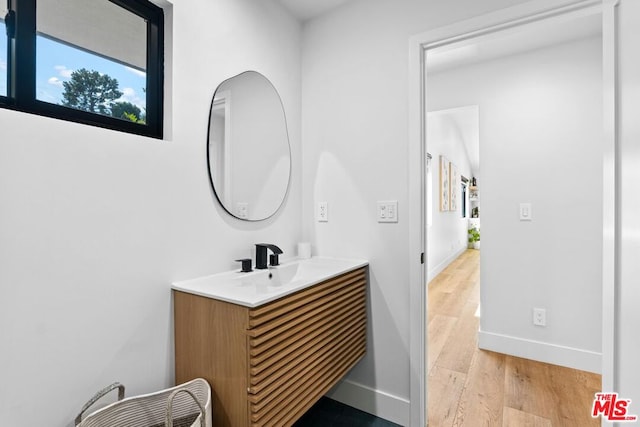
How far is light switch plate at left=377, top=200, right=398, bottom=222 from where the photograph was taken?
1730 millimetres

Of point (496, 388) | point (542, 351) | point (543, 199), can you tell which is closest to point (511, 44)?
point (543, 199)

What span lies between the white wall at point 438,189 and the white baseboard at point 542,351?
1677 mm

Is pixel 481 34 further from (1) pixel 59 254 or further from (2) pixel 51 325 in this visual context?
(2) pixel 51 325

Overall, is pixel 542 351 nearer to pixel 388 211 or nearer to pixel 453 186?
pixel 388 211

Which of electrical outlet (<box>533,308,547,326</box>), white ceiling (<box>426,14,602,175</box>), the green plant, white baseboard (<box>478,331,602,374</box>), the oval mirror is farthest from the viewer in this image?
the green plant

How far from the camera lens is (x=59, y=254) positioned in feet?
3.27

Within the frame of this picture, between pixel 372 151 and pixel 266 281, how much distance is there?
3.07 feet

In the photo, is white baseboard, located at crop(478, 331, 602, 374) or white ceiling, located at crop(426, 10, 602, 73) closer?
white ceiling, located at crop(426, 10, 602, 73)

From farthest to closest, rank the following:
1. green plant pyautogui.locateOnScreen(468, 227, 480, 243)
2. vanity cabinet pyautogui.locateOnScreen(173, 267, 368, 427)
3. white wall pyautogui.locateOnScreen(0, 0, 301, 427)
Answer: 1. green plant pyautogui.locateOnScreen(468, 227, 480, 243)
2. vanity cabinet pyautogui.locateOnScreen(173, 267, 368, 427)
3. white wall pyautogui.locateOnScreen(0, 0, 301, 427)

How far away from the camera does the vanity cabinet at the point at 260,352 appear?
1.09 meters

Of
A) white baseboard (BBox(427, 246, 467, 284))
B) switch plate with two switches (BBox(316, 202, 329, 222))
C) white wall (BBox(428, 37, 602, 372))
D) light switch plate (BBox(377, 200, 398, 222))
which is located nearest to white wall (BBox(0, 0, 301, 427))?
switch plate with two switches (BBox(316, 202, 329, 222))

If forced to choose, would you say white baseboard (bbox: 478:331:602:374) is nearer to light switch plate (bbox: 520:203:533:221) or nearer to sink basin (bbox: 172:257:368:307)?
light switch plate (bbox: 520:203:533:221)

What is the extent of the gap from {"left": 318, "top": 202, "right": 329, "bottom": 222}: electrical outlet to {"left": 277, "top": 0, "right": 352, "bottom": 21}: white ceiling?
1.21m

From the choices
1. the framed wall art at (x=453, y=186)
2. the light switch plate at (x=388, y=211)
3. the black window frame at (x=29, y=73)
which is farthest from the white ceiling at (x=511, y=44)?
the framed wall art at (x=453, y=186)
